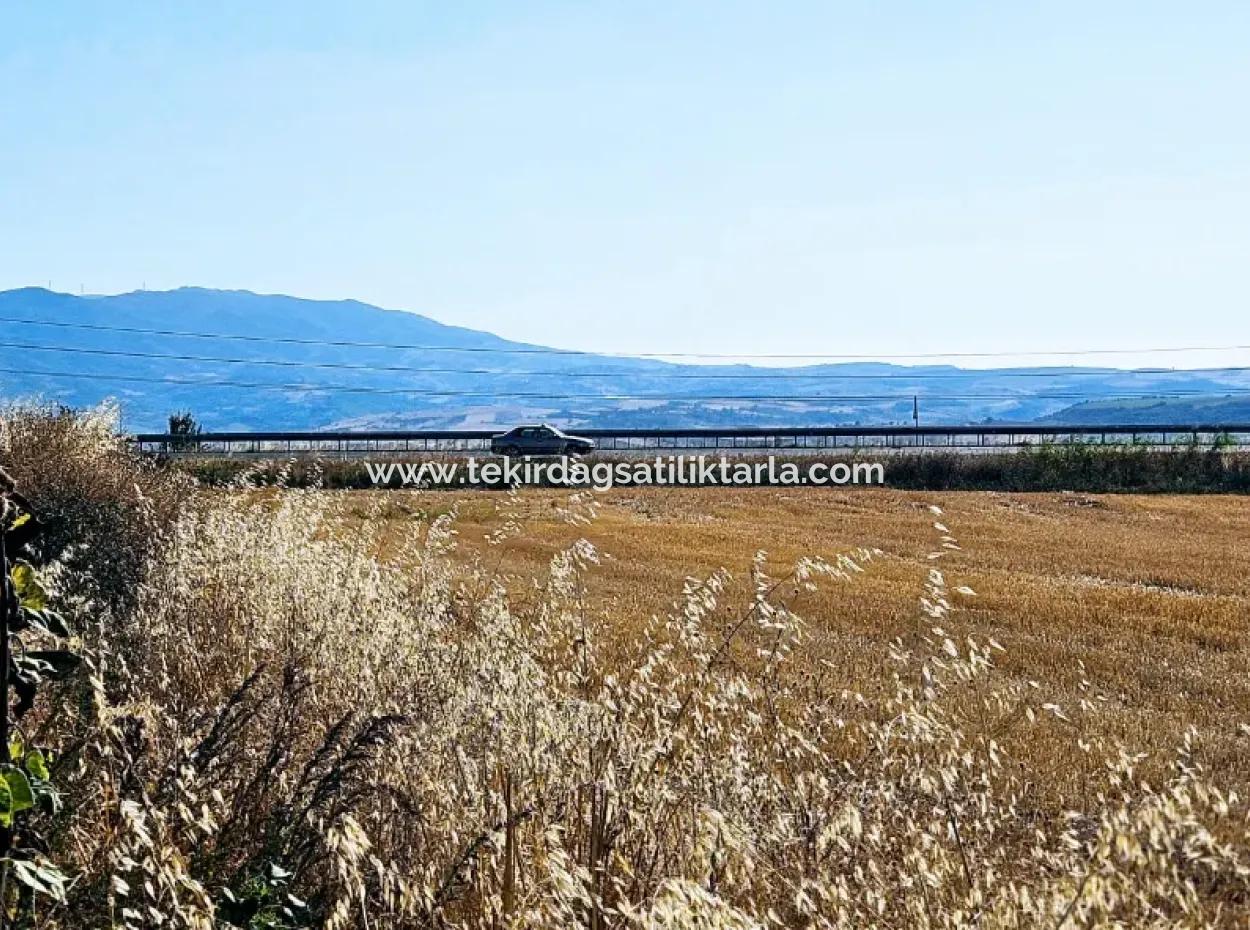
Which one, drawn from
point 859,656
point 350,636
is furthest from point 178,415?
point 350,636

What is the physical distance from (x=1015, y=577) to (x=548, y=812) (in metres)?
14.4

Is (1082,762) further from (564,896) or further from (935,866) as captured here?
(564,896)

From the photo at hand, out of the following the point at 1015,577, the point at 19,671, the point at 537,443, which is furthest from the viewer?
the point at 537,443

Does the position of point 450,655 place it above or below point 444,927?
above

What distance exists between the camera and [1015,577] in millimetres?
17688

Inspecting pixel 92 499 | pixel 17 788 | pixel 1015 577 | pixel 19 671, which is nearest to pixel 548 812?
pixel 19 671

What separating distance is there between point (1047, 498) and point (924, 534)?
8.76 metres

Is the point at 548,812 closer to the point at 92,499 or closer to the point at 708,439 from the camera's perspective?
the point at 92,499

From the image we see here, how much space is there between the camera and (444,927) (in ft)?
13.7

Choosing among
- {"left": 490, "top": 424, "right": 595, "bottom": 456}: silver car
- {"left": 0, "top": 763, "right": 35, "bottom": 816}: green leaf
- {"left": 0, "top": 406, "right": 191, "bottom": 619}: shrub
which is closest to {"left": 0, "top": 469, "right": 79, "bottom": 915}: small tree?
{"left": 0, "top": 763, "right": 35, "bottom": 816}: green leaf

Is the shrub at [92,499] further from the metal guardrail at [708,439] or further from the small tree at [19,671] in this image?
→ the metal guardrail at [708,439]

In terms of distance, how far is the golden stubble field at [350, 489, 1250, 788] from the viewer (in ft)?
32.1

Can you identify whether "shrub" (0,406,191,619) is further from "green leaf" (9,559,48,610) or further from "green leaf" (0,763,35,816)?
"green leaf" (0,763,35,816)

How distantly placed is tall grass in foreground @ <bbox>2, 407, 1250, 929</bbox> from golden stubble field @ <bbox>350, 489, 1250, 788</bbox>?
823 mm
